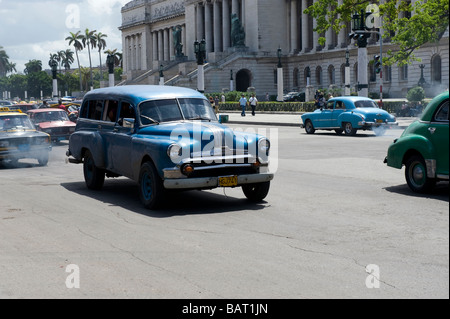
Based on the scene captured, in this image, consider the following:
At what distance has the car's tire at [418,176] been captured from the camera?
477 inches

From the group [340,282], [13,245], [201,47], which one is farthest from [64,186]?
[201,47]

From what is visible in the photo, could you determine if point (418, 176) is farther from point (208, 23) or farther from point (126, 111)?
point (208, 23)

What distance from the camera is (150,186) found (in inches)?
443

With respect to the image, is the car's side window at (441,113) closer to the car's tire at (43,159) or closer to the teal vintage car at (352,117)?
the car's tire at (43,159)

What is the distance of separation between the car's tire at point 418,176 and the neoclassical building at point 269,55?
5976cm

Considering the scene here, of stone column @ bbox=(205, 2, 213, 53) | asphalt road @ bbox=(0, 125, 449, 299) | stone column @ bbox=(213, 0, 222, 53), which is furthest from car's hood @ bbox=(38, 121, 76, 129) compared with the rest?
stone column @ bbox=(205, 2, 213, 53)

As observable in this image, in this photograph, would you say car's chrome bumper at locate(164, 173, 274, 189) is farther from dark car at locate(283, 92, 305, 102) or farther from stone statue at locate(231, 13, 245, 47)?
stone statue at locate(231, 13, 245, 47)

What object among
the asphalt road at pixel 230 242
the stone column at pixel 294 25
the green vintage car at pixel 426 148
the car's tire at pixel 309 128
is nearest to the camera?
the asphalt road at pixel 230 242

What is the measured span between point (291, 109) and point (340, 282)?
51.3 meters

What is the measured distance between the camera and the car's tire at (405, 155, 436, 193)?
12.1 metres

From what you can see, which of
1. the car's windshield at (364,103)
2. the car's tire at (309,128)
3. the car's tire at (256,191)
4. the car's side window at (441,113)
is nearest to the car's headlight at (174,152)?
the car's tire at (256,191)

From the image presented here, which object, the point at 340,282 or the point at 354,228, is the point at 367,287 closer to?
the point at 340,282

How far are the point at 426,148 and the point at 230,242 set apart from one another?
4.96 meters

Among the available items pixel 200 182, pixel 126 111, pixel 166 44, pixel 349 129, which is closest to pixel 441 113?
pixel 200 182
